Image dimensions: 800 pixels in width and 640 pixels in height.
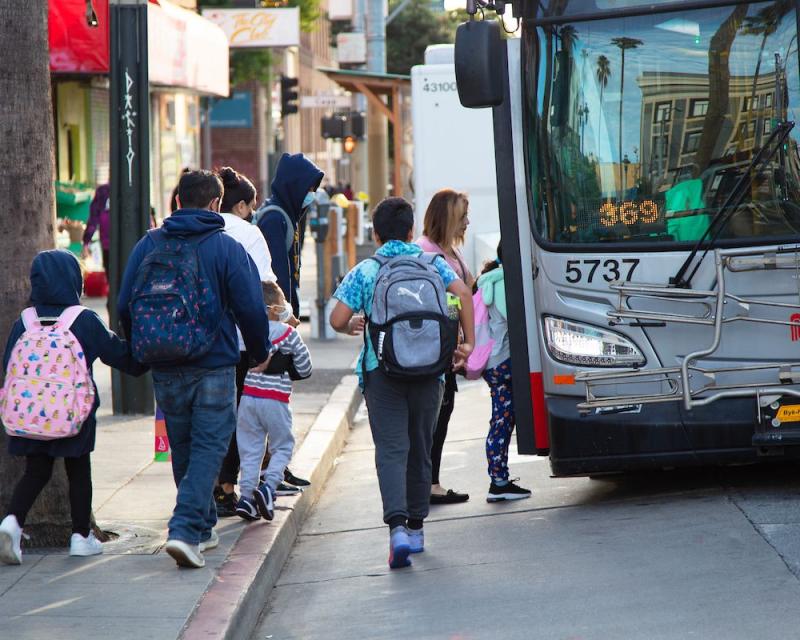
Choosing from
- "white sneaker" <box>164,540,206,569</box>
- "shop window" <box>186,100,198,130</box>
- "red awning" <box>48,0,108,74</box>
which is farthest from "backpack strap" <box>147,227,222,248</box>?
"shop window" <box>186,100,198,130</box>

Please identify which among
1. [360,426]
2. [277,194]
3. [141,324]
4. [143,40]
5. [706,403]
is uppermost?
[143,40]

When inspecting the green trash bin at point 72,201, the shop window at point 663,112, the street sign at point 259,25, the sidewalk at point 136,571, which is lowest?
the sidewalk at point 136,571

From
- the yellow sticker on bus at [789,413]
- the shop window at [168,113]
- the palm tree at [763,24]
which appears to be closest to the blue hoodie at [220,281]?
the yellow sticker on bus at [789,413]

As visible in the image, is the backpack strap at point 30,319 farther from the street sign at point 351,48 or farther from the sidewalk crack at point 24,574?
the street sign at point 351,48

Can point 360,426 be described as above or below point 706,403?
below

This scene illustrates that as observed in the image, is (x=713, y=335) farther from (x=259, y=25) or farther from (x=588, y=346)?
(x=259, y=25)

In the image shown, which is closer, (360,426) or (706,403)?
(706,403)

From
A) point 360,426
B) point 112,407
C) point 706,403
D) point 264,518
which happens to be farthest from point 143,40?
point 706,403

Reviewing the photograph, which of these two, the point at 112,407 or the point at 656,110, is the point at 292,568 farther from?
the point at 112,407

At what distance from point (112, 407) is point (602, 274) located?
17.1 feet

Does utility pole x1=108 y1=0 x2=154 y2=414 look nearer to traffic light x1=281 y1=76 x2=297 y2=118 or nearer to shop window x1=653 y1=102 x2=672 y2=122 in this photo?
shop window x1=653 y1=102 x2=672 y2=122

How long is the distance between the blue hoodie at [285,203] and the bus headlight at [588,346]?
4.68 feet

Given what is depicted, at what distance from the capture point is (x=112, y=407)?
11.6m

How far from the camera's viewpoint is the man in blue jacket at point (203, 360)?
6.46 metres
